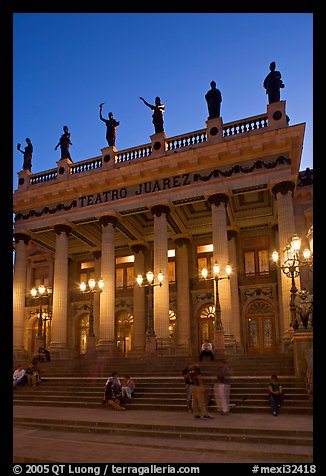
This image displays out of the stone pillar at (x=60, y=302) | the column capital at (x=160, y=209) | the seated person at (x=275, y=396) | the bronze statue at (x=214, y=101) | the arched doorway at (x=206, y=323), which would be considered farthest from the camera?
the arched doorway at (x=206, y=323)

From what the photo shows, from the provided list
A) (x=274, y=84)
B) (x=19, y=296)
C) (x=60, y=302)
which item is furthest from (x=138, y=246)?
(x=274, y=84)

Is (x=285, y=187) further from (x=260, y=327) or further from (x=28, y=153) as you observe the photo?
(x=28, y=153)

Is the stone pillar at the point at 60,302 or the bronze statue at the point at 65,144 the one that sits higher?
the bronze statue at the point at 65,144

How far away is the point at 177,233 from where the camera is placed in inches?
1142

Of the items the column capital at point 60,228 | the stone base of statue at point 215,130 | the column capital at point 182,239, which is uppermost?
the stone base of statue at point 215,130

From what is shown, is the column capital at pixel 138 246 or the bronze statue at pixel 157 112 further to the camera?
the column capital at pixel 138 246

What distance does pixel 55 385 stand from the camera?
18266mm

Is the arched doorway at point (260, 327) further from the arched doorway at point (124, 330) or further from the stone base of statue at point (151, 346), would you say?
the arched doorway at point (124, 330)

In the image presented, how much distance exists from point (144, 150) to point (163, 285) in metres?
8.36

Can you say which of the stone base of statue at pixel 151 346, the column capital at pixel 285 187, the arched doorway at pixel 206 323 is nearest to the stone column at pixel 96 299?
the arched doorway at pixel 206 323

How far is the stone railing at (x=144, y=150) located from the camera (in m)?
24.1

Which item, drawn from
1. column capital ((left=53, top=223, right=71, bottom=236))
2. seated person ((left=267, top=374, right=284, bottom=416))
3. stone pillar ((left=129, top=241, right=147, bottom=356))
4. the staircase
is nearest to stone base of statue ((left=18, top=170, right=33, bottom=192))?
column capital ((left=53, top=223, right=71, bottom=236))

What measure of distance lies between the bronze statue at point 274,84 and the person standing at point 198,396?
16.3 m

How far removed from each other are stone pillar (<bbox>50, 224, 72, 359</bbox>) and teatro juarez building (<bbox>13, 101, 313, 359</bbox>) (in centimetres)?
6
